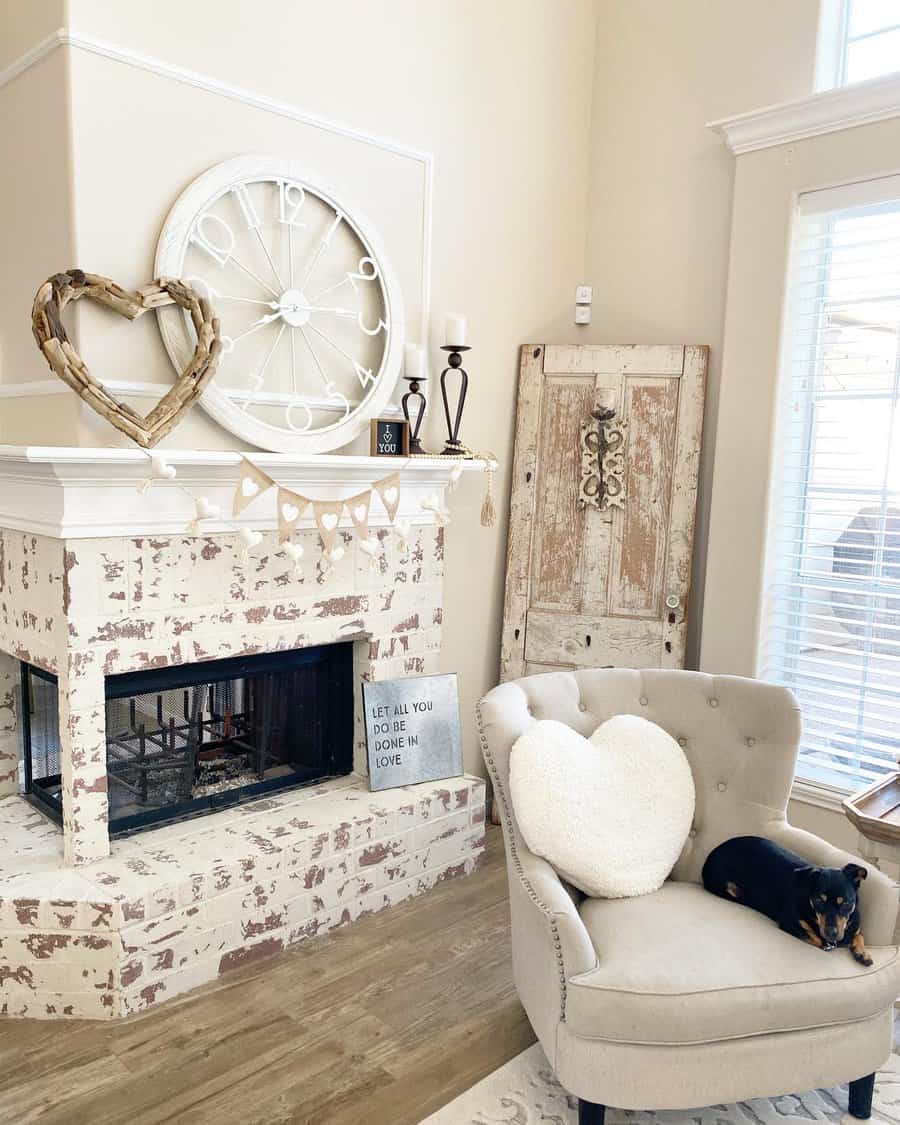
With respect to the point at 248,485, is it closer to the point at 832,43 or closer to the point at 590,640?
the point at 590,640

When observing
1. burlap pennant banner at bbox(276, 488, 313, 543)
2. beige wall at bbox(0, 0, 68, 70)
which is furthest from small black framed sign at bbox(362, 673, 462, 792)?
beige wall at bbox(0, 0, 68, 70)

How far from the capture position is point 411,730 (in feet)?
10.4

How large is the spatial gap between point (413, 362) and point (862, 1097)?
2368 millimetres

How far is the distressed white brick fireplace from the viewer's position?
2.29 meters

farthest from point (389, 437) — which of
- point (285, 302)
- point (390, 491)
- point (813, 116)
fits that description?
point (813, 116)

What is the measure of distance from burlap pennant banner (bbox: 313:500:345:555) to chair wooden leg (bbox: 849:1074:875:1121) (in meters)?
1.90

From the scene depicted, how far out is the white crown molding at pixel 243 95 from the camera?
228 cm

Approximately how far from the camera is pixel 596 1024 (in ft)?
5.90

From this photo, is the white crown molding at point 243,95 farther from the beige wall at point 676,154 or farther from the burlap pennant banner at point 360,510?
the beige wall at point 676,154

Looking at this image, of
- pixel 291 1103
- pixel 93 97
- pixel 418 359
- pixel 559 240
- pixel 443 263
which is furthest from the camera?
pixel 559 240

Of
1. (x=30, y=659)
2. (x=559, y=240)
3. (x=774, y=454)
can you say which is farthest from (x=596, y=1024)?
(x=559, y=240)

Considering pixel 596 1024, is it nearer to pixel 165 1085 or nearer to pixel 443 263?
pixel 165 1085

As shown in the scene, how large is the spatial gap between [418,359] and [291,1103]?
2.17 m

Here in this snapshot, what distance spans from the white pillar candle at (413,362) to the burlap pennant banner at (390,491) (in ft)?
1.18
